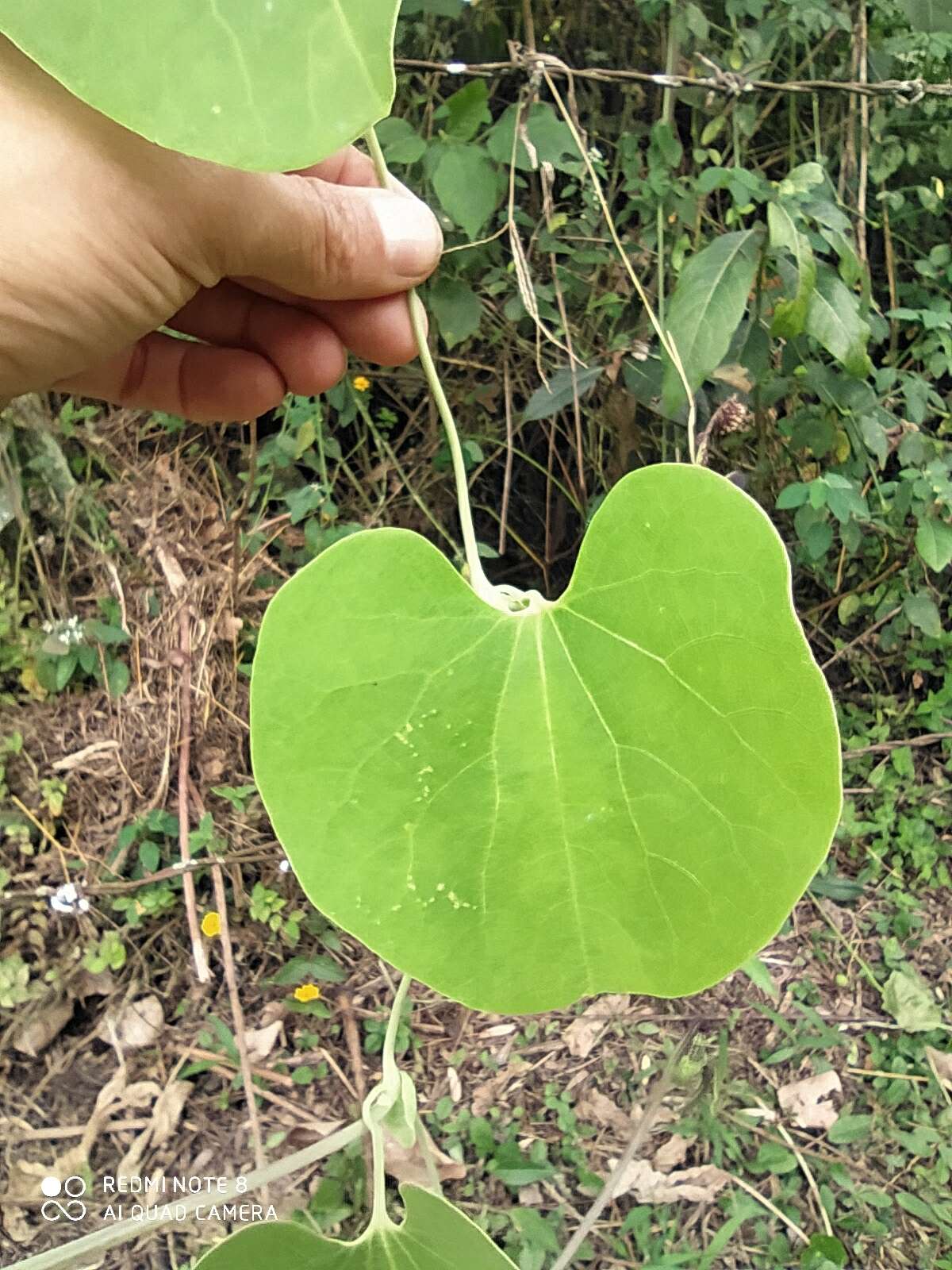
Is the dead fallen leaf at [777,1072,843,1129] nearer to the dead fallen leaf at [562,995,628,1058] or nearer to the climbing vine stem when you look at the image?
the dead fallen leaf at [562,995,628,1058]

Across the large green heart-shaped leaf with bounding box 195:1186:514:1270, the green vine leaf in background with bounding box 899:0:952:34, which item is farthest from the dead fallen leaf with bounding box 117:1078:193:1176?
the green vine leaf in background with bounding box 899:0:952:34

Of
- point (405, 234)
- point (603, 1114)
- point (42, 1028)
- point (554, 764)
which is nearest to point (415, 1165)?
point (603, 1114)

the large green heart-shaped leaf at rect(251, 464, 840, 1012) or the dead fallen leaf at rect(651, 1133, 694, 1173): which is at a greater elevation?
the large green heart-shaped leaf at rect(251, 464, 840, 1012)

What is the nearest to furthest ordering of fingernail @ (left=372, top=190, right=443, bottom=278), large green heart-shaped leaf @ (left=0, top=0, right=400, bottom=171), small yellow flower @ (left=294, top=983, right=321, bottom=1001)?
large green heart-shaped leaf @ (left=0, top=0, right=400, bottom=171) → fingernail @ (left=372, top=190, right=443, bottom=278) → small yellow flower @ (left=294, top=983, right=321, bottom=1001)

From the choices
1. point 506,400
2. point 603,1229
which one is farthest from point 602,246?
point 603,1229

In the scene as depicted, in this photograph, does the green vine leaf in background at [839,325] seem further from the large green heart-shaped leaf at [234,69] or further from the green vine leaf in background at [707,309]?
the large green heart-shaped leaf at [234,69]

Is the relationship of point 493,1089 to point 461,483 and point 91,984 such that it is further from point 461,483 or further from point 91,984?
point 461,483
